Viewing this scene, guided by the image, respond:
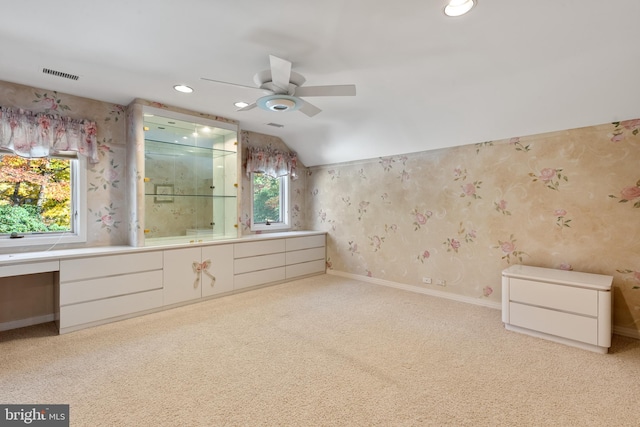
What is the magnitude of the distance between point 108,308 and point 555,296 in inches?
166

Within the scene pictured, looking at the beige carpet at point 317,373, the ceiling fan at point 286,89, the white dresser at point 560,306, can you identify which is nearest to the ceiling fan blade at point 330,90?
the ceiling fan at point 286,89

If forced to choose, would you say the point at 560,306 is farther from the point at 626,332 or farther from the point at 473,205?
the point at 473,205

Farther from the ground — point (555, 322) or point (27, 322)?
point (555, 322)

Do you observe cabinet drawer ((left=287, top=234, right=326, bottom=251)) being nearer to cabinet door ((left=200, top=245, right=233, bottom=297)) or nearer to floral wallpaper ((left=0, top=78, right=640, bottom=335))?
floral wallpaper ((left=0, top=78, right=640, bottom=335))

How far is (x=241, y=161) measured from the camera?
4645 millimetres

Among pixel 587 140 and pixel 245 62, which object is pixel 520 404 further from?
pixel 245 62

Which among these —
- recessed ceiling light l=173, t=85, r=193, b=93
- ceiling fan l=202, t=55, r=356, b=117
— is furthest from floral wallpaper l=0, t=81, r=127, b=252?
ceiling fan l=202, t=55, r=356, b=117

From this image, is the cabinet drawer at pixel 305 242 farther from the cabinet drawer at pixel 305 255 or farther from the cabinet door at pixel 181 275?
the cabinet door at pixel 181 275

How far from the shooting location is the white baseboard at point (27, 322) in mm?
2924

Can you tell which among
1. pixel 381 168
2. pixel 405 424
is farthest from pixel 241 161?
pixel 405 424

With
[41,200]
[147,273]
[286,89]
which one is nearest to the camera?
[286,89]

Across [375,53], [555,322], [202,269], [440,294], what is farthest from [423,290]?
[375,53]

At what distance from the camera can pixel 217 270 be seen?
3895 mm

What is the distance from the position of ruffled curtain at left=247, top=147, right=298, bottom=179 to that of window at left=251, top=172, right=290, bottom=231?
0.18 meters
